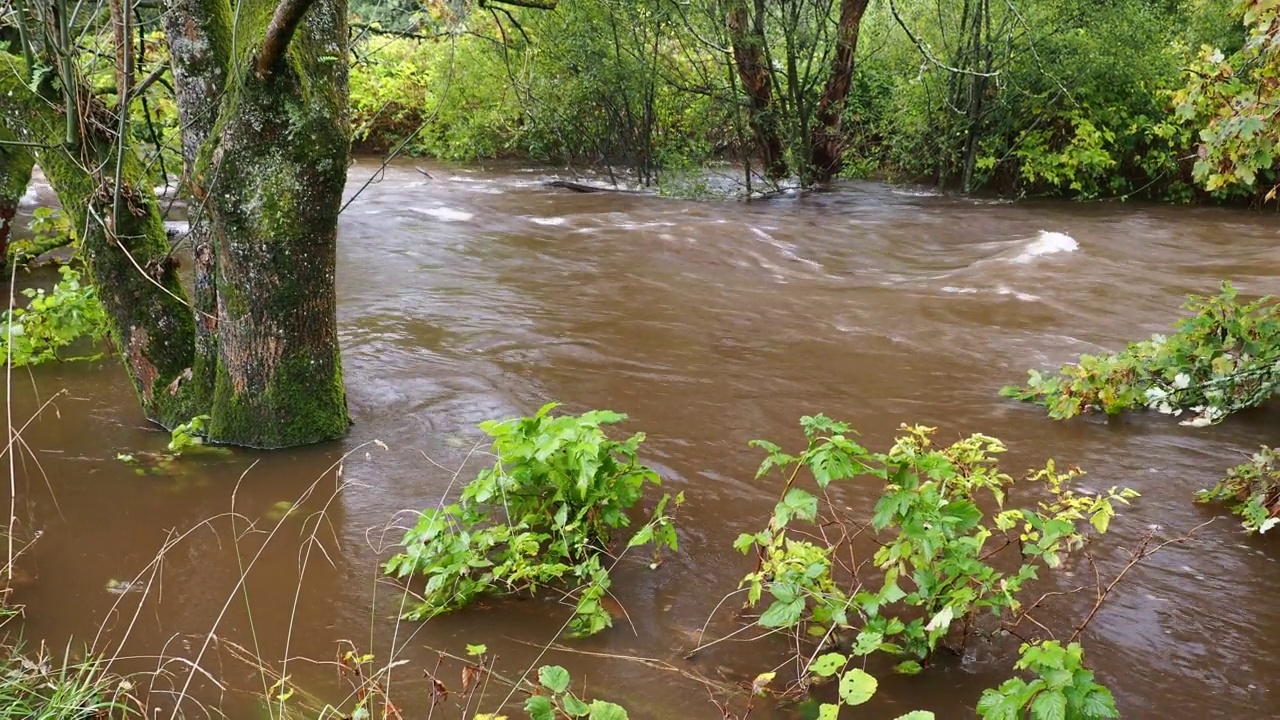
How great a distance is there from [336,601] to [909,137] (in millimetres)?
14281

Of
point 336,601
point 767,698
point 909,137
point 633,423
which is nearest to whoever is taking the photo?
point 767,698

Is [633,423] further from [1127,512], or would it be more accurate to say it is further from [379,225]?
[379,225]

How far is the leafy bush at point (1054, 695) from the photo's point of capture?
2.47 metres

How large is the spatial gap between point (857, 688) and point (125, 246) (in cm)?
460

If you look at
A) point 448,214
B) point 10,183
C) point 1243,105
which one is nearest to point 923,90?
point 448,214

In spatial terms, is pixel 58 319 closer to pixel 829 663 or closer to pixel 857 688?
pixel 829 663

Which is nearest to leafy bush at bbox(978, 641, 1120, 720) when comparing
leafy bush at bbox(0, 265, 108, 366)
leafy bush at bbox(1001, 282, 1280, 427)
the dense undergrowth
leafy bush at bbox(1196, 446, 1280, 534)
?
leafy bush at bbox(1196, 446, 1280, 534)

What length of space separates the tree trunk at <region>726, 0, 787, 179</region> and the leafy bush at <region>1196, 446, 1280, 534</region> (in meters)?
10.8

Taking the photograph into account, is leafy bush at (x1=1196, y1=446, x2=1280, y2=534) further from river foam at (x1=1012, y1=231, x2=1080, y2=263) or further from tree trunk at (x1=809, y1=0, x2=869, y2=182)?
tree trunk at (x1=809, y1=0, x2=869, y2=182)

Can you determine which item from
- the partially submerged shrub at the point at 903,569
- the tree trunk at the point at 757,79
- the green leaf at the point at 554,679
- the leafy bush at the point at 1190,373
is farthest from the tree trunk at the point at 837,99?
the green leaf at the point at 554,679

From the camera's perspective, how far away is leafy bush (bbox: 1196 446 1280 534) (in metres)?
4.05

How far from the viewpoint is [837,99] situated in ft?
51.1

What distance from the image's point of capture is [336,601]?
3.66 m

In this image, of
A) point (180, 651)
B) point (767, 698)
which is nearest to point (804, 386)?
point (767, 698)
